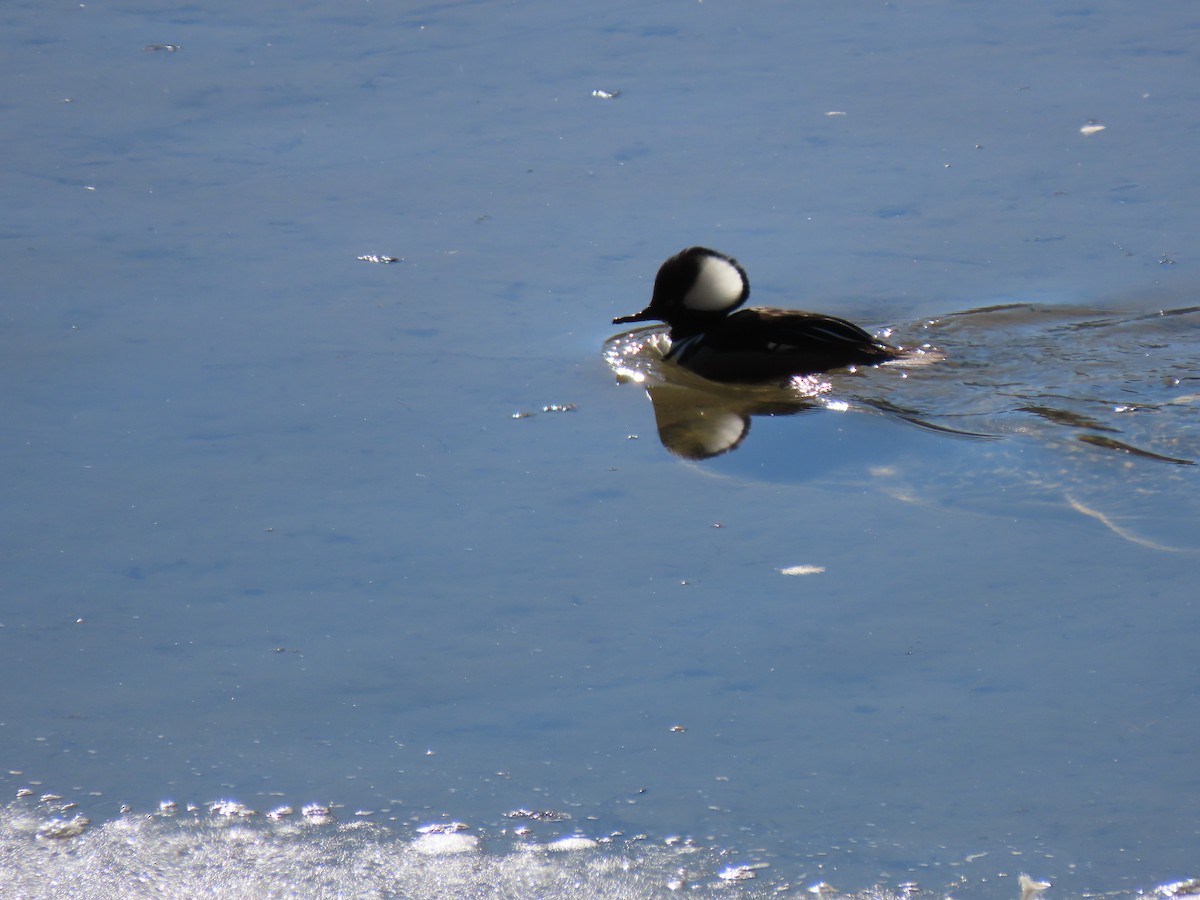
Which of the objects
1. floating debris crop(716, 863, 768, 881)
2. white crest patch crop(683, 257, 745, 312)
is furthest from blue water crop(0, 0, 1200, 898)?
white crest patch crop(683, 257, 745, 312)

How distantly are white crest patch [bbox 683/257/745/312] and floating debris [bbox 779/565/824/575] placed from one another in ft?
7.53

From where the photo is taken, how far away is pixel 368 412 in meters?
6.32

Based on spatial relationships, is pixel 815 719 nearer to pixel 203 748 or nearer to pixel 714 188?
pixel 203 748

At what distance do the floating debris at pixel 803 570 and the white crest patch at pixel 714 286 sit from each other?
2296 mm

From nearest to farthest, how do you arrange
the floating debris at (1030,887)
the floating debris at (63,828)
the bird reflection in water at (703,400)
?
the floating debris at (1030,887) < the floating debris at (63,828) < the bird reflection in water at (703,400)

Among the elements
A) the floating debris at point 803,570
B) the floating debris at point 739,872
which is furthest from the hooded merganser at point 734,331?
the floating debris at point 739,872

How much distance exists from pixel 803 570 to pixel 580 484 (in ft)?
3.36

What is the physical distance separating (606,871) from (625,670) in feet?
2.92

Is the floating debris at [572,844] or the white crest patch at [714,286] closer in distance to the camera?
the floating debris at [572,844]

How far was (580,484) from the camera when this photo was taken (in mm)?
5727

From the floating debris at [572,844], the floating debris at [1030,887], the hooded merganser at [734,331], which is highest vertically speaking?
the hooded merganser at [734,331]

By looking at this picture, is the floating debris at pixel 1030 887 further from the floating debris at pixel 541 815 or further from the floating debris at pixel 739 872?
the floating debris at pixel 541 815

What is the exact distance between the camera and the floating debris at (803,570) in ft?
16.4

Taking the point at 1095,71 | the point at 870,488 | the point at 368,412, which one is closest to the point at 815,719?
the point at 870,488
